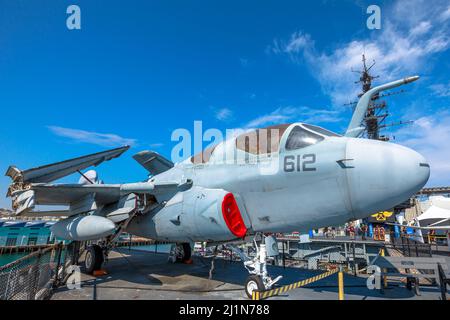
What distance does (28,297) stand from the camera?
5.71 meters

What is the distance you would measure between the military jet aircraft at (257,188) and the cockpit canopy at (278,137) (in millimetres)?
22

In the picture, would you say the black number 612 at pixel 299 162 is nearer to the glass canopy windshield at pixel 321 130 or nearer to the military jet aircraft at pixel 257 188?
the military jet aircraft at pixel 257 188

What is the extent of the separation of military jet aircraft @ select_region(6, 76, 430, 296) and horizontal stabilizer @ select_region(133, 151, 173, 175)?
2.73 m

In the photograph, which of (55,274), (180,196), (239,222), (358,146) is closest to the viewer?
(358,146)

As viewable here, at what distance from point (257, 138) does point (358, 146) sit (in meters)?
2.20

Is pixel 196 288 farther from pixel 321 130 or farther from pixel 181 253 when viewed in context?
pixel 321 130

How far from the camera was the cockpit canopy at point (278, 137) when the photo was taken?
218 inches

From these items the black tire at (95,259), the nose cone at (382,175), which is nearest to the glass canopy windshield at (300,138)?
the nose cone at (382,175)

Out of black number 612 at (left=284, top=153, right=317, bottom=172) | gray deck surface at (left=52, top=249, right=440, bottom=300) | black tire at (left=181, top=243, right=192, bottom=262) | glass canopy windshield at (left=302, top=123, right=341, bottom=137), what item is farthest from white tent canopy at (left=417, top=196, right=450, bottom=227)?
black number 612 at (left=284, top=153, right=317, bottom=172)

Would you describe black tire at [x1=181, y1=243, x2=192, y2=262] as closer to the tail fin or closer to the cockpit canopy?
the tail fin

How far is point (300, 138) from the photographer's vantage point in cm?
559
